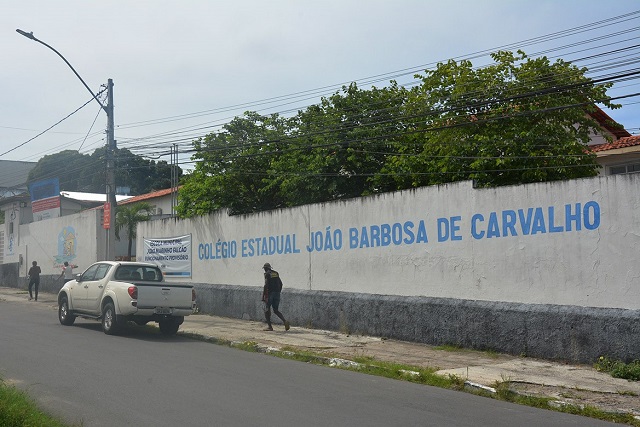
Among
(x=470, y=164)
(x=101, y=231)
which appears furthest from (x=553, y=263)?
(x=101, y=231)

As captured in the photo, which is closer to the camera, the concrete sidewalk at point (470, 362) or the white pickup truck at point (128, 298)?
the concrete sidewalk at point (470, 362)

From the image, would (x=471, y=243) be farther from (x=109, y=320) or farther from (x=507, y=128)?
(x=109, y=320)

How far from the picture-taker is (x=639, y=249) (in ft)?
35.0

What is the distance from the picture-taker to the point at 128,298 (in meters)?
15.0

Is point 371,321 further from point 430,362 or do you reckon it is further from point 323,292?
point 430,362

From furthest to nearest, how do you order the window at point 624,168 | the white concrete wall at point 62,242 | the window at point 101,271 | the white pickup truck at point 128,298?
the white concrete wall at point 62,242
the window at point 624,168
the window at point 101,271
the white pickup truck at point 128,298

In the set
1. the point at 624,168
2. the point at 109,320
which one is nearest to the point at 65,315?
the point at 109,320

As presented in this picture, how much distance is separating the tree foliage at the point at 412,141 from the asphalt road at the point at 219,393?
19.1 feet

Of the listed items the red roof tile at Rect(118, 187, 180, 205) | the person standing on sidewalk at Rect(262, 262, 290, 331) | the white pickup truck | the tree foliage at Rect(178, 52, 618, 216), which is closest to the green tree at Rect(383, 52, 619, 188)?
the tree foliage at Rect(178, 52, 618, 216)

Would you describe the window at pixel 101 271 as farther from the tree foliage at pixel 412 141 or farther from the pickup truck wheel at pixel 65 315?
the tree foliage at pixel 412 141

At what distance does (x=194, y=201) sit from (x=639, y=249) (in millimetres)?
15286

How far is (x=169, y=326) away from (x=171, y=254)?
7021mm

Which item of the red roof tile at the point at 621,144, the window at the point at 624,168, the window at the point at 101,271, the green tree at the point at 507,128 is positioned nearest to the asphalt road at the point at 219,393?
the window at the point at 101,271

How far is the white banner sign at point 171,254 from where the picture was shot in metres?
22.0
